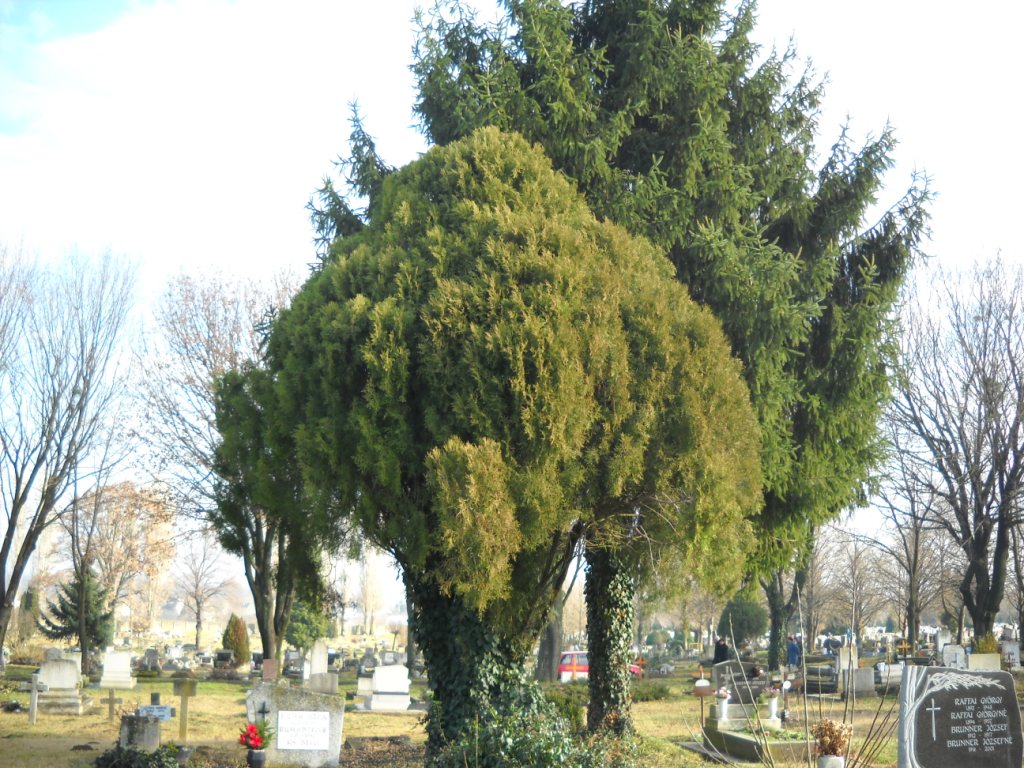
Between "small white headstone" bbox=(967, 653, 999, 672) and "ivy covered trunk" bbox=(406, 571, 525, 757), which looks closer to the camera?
"ivy covered trunk" bbox=(406, 571, 525, 757)

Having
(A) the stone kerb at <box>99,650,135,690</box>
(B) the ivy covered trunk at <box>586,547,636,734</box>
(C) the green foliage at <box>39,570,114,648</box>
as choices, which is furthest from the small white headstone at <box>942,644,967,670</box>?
(C) the green foliage at <box>39,570,114,648</box>

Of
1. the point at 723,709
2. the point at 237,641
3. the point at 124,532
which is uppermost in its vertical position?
the point at 124,532

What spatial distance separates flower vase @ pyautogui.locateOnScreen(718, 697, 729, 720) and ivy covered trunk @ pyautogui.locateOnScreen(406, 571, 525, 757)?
6968 millimetres

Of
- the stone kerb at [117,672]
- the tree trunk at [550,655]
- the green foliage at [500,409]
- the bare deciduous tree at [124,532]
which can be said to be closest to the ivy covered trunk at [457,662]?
the green foliage at [500,409]

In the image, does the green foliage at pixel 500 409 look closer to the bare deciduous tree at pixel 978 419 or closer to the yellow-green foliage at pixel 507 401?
the yellow-green foliage at pixel 507 401

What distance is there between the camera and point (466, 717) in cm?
994

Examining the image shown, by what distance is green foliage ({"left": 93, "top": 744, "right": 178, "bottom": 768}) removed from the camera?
11.9m

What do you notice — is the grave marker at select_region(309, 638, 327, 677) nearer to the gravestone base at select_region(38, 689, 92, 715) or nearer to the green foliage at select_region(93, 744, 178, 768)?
the gravestone base at select_region(38, 689, 92, 715)

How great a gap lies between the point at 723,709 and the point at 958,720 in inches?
301

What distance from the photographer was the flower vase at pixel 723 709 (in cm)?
1606

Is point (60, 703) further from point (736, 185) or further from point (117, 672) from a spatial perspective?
point (736, 185)

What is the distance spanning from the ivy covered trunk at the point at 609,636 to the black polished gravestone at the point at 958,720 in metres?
4.50

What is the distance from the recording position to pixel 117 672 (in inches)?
1002

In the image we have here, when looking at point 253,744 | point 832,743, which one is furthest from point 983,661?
point 253,744
